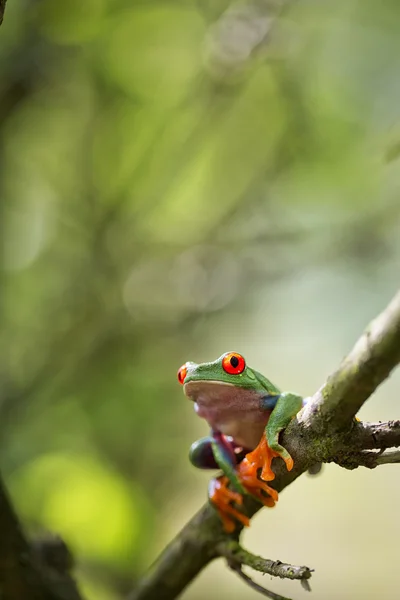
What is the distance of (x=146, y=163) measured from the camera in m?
3.34

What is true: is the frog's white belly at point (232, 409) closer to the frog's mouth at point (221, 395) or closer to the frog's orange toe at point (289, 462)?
the frog's mouth at point (221, 395)

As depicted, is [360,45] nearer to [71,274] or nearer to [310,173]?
[310,173]

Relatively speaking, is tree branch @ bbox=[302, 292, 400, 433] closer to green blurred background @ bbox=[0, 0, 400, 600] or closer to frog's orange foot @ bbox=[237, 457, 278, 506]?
frog's orange foot @ bbox=[237, 457, 278, 506]

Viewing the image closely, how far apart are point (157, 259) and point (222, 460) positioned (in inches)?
89.1

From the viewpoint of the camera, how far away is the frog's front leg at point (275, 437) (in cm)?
116

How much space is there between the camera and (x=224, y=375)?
1.29 m

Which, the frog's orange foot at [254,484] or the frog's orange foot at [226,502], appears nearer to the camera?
the frog's orange foot at [254,484]

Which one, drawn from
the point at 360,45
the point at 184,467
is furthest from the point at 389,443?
the point at 184,467

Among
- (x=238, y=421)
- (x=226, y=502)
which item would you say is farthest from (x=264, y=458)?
(x=226, y=502)

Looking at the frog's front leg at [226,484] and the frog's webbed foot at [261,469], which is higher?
the frog's front leg at [226,484]

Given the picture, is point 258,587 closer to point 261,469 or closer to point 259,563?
point 259,563

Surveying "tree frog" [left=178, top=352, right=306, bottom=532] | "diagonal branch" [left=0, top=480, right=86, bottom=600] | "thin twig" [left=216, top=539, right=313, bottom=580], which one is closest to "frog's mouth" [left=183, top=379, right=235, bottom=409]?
"tree frog" [left=178, top=352, right=306, bottom=532]

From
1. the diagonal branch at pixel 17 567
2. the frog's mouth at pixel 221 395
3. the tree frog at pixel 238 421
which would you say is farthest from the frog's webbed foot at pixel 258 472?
the diagonal branch at pixel 17 567

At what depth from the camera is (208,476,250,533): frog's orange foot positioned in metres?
1.42
